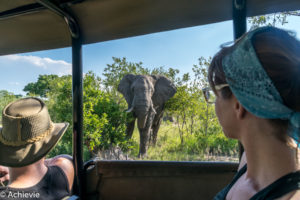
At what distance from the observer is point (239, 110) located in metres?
0.58

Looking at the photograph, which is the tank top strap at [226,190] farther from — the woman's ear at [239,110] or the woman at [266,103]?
the woman's ear at [239,110]

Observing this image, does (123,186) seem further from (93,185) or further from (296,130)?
(296,130)

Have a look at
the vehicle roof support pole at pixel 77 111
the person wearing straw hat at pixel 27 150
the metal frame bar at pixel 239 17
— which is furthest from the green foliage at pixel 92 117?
the metal frame bar at pixel 239 17

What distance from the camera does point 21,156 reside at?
957mm

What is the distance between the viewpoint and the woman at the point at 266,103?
1.60ft

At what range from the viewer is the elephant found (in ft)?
20.3

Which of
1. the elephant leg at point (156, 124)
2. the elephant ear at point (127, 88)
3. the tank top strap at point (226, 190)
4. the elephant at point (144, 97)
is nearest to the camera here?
the tank top strap at point (226, 190)

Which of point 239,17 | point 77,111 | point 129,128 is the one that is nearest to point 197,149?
point 129,128

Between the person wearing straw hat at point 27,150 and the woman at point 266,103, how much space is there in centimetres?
89

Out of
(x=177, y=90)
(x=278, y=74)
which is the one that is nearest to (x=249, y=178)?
(x=278, y=74)

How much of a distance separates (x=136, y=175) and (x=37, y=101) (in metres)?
0.92

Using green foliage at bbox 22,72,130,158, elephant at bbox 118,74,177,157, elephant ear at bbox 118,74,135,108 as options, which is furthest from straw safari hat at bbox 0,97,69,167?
elephant ear at bbox 118,74,135,108

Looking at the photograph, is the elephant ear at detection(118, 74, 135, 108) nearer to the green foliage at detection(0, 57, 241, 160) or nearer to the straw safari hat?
the green foliage at detection(0, 57, 241, 160)

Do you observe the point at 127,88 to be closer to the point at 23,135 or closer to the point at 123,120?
the point at 123,120
